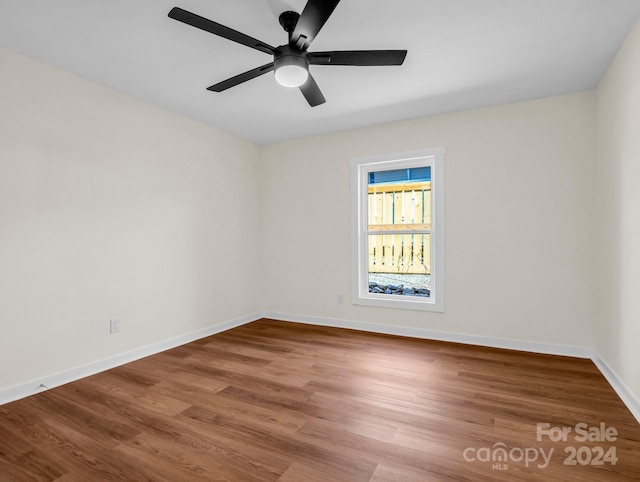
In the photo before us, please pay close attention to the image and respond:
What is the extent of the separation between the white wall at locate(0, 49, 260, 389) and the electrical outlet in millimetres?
56

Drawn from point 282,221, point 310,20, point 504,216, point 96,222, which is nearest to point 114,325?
point 96,222

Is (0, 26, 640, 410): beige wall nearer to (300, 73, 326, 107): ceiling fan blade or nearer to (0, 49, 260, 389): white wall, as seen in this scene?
(0, 49, 260, 389): white wall

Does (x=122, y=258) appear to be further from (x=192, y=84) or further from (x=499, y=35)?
(x=499, y=35)

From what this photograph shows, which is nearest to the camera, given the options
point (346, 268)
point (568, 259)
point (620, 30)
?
point (620, 30)

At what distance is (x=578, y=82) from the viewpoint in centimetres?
297

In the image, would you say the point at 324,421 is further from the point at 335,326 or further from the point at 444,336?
the point at 335,326

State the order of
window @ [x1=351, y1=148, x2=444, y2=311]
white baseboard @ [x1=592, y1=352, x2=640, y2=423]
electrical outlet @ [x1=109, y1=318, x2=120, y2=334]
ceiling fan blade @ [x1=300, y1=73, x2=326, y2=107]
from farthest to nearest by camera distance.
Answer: window @ [x1=351, y1=148, x2=444, y2=311]
electrical outlet @ [x1=109, y1=318, x2=120, y2=334]
ceiling fan blade @ [x1=300, y1=73, x2=326, y2=107]
white baseboard @ [x1=592, y1=352, x2=640, y2=423]

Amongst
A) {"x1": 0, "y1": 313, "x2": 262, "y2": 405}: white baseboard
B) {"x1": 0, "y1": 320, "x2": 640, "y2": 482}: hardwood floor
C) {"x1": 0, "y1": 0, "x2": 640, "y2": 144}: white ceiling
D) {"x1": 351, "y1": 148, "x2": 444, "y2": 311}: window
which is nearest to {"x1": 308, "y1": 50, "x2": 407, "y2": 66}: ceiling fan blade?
{"x1": 0, "y1": 0, "x2": 640, "y2": 144}: white ceiling

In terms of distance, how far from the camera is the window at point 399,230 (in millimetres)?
3807

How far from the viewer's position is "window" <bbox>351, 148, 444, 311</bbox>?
3807 mm

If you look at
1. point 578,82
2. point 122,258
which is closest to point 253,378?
point 122,258

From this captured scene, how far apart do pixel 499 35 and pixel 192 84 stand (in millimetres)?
2425

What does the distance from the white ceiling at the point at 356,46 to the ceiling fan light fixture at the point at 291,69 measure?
28cm

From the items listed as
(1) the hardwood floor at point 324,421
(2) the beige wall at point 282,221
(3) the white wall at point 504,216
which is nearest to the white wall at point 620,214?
(2) the beige wall at point 282,221
